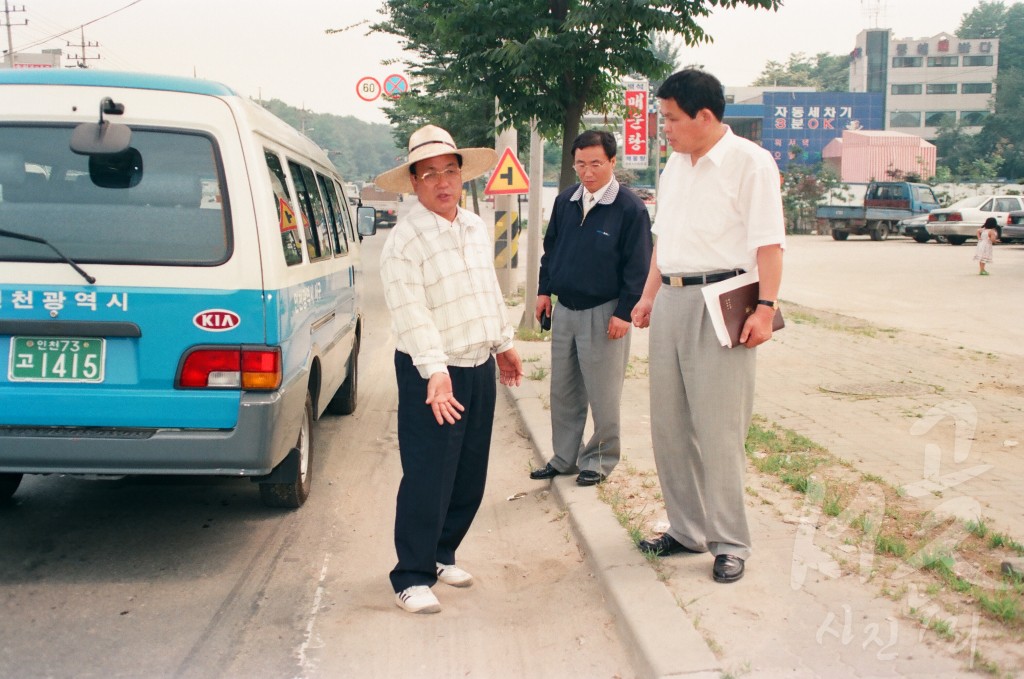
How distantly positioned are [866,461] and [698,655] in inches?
119

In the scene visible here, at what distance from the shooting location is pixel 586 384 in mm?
5395

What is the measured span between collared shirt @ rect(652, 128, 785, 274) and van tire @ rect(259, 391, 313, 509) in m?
2.13

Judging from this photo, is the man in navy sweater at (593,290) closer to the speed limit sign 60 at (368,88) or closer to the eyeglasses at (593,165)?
the eyeglasses at (593,165)

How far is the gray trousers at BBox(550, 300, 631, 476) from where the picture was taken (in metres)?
5.32

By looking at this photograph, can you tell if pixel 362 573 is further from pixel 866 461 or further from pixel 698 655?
pixel 866 461

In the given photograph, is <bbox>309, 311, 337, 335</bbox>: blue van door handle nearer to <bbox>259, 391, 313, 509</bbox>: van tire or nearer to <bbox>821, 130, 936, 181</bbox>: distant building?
<bbox>259, 391, 313, 509</bbox>: van tire

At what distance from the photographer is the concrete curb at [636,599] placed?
3252mm

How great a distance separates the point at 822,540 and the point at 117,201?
3327mm

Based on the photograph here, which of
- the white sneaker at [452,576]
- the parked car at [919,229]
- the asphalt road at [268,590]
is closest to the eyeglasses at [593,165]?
the asphalt road at [268,590]

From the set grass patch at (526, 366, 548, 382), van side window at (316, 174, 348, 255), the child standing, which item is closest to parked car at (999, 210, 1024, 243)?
the child standing

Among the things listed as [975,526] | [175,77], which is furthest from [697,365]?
[175,77]

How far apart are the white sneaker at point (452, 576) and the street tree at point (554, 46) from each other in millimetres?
5508

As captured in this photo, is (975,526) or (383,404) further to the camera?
(383,404)

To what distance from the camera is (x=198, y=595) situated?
13.8 feet
